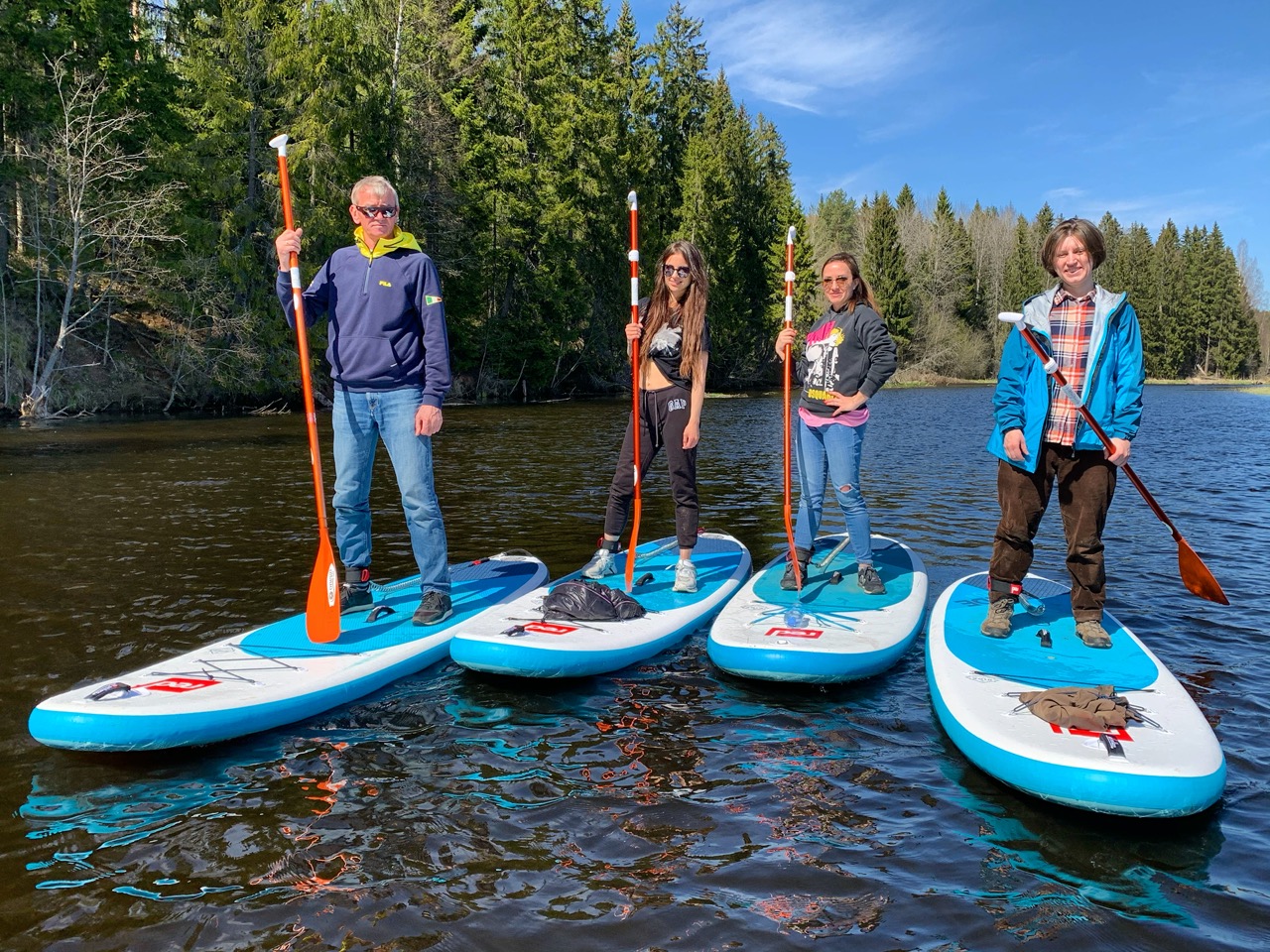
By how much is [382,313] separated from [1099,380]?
15.0 feet

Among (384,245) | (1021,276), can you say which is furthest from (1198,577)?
(1021,276)

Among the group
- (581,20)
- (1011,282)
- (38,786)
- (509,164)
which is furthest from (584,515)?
(1011,282)

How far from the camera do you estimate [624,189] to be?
Result: 50.1 m

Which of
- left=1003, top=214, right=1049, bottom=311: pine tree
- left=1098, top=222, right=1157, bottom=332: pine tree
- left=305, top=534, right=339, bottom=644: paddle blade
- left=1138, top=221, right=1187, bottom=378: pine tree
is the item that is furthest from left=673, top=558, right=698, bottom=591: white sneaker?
left=1098, top=222, right=1157, bottom=332: pine tree

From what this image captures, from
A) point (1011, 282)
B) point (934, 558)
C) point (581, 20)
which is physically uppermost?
point (581, 20)

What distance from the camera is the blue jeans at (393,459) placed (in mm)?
5918

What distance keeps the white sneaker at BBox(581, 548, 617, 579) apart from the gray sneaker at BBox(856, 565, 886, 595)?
78.2 inches

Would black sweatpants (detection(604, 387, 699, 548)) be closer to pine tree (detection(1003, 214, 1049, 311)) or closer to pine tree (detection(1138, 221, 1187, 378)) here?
pine tree (detection(1003, 214, 1049, 311))

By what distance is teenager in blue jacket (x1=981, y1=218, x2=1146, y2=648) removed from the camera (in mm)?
5395

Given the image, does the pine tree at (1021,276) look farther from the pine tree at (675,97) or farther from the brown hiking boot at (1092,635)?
the brown hiking boot at (1092,635)

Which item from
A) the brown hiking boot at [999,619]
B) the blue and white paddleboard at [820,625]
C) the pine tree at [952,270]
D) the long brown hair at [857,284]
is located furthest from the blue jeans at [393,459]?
the pine tree at [952,270]

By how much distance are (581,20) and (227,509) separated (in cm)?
4558

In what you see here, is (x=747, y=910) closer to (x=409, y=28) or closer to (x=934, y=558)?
(x=934, y=558)

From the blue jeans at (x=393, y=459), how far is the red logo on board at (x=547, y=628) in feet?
2.88
